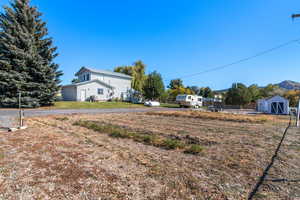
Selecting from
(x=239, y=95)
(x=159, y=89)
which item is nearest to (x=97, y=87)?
(x=159, y=89)

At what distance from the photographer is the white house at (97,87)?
22948mm

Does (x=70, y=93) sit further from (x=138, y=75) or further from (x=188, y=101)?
(x=188, y=101)

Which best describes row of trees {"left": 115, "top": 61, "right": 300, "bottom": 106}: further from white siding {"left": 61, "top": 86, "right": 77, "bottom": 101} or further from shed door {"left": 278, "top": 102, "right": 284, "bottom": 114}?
white siding {"left": 61, "top": 86, "right": 77, "bottom": 101}

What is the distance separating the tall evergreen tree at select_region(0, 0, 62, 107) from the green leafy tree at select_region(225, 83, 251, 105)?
110 ft

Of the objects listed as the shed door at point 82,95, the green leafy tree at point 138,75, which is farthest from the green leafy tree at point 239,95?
the shed door at point 82,95

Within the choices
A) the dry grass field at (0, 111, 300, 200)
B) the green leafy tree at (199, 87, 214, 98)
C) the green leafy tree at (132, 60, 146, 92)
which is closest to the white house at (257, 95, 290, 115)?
the dry grass field at (0, 111, 300, 200)

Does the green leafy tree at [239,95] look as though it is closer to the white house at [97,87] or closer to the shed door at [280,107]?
the shed door at [280,107]

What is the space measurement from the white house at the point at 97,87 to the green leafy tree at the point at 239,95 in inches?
933

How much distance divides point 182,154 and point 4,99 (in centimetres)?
1878

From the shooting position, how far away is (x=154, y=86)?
28797mm

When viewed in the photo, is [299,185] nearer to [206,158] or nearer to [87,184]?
[206,158]

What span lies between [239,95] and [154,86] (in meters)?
19.0

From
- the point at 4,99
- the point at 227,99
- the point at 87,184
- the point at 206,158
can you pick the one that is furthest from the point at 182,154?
the point at 227,99

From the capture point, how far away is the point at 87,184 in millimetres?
2188
